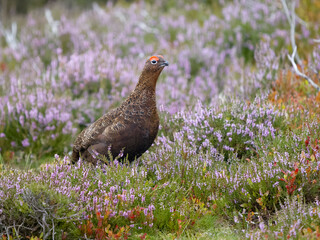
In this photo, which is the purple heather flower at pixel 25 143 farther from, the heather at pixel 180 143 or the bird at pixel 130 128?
the bird at pixel 130 128

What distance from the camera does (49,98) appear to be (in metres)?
5.55

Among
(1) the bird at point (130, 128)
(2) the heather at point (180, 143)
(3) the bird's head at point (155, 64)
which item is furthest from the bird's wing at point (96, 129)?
(3) the bird's head at point (155, 64)

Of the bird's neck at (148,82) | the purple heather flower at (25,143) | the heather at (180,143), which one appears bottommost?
the purple heather flower at (25,143)

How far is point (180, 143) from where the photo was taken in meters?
4.08

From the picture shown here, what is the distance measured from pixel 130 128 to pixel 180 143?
1.87ft

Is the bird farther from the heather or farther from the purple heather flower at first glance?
the purple heather flower

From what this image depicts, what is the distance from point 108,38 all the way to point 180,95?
2.78m

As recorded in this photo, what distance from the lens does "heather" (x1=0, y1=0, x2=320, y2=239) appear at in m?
3.03

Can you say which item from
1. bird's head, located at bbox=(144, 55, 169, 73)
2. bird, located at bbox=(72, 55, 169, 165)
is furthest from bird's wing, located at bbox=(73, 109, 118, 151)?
bird's head, located at bbox=(144, 55, 169, 73)

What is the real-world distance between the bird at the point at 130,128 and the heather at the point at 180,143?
0.17 meters

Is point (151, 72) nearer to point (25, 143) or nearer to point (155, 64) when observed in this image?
point (155, 64)

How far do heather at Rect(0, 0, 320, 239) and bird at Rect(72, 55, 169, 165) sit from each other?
168mm

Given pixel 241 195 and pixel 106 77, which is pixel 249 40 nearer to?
pixel 106 77

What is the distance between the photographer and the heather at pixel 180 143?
303 cm
